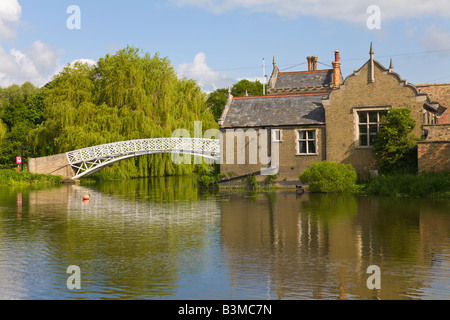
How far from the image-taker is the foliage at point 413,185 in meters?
26.6

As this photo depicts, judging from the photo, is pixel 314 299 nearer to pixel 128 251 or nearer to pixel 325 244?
pixel 325 244

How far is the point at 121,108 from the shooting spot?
163ft

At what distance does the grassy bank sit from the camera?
4375 cm

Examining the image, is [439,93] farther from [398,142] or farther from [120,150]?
[120,150]

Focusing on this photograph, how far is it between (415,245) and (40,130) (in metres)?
42.5

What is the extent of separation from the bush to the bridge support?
933 inches

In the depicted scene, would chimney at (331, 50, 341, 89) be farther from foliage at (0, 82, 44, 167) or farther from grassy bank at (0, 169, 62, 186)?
foliage at (0, 82, 44, 167)

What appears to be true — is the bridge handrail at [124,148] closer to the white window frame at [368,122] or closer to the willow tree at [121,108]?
the willow tree at [121,108]

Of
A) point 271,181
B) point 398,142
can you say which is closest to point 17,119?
point 271,181

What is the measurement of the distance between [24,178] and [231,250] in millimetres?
33992

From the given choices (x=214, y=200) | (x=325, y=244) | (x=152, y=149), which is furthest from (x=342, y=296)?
(x=152, y=149)

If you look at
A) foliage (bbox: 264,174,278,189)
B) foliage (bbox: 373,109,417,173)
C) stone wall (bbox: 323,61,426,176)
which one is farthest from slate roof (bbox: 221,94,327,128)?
foliage (bbox: 373,109,417,173)

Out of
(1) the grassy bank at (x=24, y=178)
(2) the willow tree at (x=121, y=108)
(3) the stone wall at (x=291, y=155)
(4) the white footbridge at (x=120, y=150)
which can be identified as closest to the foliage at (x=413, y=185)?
(3) the stone wall at (x=291, y=155)
